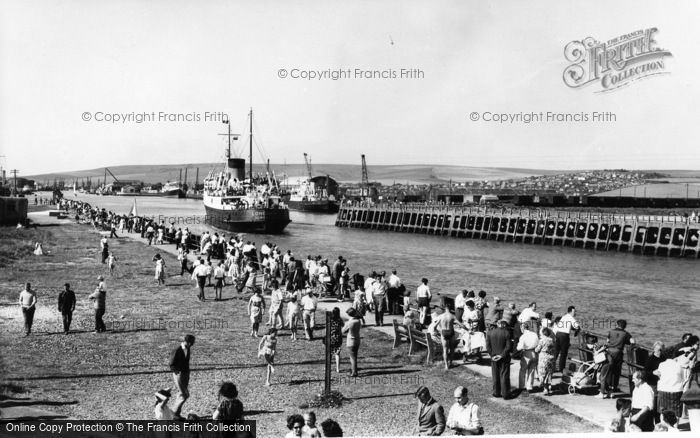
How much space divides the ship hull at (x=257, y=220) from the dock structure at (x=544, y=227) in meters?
18.7

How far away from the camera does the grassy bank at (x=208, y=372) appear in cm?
1135

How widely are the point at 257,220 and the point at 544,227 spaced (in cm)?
3076

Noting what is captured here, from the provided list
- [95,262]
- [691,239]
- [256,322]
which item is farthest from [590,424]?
[691,239]

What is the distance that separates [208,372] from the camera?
1412 centimetres

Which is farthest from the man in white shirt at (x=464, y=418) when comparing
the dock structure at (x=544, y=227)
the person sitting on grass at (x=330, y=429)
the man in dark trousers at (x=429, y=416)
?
the dock structure at (x=544, y=227)

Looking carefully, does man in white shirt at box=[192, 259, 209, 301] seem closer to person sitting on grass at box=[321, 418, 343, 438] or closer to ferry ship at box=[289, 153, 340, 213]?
person sitting on grass at box=[321, 418, 343, 438]

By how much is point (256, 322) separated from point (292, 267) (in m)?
6.15

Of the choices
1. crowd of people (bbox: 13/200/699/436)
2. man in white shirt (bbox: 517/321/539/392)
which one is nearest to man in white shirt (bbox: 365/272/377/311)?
crowd of people (bbox: 13/200/699/436)

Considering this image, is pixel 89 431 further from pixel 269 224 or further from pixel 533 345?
pixel 269 224

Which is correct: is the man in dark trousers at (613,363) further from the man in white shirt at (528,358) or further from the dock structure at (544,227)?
the dock structure at (544,227)

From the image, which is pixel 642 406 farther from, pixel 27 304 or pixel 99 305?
pixel 27 304

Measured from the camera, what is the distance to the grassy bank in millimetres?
11352

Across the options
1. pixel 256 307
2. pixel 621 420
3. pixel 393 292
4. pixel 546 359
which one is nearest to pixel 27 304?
pixel 256 307

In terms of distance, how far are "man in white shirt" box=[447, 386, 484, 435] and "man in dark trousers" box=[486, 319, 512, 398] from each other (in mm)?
3346
